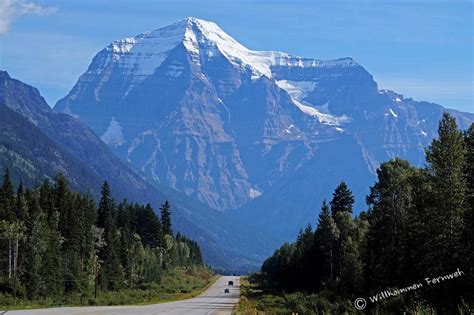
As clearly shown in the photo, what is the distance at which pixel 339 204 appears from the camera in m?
122

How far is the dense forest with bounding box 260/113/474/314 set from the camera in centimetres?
4722

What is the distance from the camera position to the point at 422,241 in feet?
180

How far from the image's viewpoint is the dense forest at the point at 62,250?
96.6 m

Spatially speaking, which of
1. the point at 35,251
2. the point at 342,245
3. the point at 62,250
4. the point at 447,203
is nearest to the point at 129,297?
the point at 35,251

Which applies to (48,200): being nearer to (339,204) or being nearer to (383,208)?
(339,204)

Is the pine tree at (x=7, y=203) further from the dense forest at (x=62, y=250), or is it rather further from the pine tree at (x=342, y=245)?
the pine tree at (x=342, y=245)

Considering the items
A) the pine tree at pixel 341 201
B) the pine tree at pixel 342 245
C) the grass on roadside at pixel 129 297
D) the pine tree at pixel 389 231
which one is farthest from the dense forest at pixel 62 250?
the pine tree at pixel 389 231

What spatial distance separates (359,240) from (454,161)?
4111cm

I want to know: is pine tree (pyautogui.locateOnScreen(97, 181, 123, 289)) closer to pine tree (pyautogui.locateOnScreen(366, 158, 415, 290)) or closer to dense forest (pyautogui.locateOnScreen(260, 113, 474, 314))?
dense forest (pyautogui.locateOnScreen(260, 113, 474, 314))

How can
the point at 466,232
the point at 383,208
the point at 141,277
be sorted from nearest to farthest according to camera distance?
the point at 466,232 → the point at 383,208 → the point at 141,277

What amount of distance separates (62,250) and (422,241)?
7478cm

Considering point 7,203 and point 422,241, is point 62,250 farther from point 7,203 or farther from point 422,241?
point 422,241

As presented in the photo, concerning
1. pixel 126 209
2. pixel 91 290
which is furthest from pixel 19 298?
pixel 126 209

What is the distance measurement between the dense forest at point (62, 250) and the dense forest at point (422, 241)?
3865 cm
